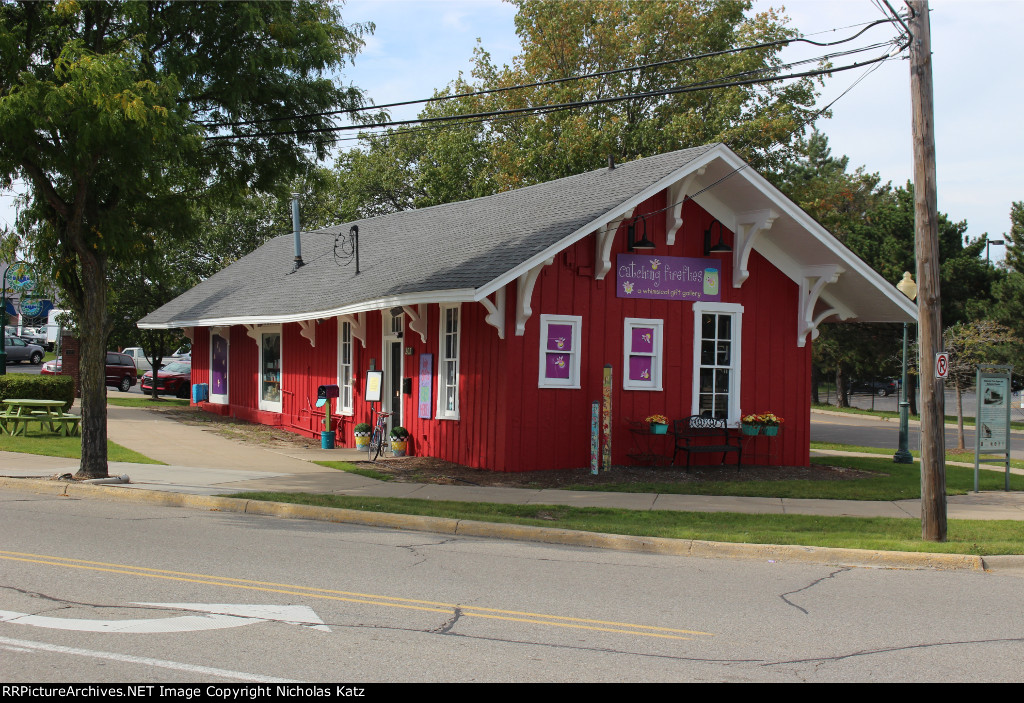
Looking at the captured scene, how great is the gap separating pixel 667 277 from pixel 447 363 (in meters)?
4.20

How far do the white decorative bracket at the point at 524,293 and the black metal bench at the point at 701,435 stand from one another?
337cm

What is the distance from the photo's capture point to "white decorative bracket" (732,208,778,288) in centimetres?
1597

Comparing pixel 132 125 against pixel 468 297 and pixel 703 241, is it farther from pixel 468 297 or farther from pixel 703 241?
pixel 703 241

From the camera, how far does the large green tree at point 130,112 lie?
11.6 m

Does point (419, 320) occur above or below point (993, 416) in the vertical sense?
above

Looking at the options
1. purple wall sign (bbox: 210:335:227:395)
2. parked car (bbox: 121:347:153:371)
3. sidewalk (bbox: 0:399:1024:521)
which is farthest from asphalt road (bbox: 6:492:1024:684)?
parked car (bbox: 121:347:153:371)

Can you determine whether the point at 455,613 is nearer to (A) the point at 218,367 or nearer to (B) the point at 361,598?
(B) the point at 361,598

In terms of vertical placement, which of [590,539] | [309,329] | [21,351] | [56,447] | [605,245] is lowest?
[590,539]

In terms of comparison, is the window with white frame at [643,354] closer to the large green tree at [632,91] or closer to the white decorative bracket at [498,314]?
the white decorative bracket at [498,314]

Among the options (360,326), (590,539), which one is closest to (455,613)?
(590,539)

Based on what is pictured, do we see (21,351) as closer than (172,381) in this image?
No

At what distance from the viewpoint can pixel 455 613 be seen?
673cm

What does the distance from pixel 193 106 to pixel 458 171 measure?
2683cm

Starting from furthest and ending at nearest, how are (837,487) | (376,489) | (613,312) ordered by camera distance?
(613,312) → (837,487) → (376,489)
